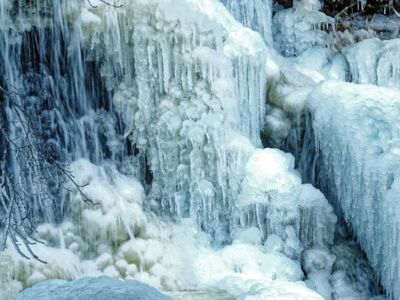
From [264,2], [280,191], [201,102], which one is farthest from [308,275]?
[264,2]

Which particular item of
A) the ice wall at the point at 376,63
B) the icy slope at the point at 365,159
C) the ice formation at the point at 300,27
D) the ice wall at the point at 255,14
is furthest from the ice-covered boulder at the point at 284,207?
the ice formation at the point at 300,27

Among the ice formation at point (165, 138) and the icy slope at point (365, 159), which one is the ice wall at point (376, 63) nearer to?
the icy slope at point (365, 159)

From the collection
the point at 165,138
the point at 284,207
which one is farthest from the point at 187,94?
the point at 284,207

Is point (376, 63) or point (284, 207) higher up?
point (376, 63)

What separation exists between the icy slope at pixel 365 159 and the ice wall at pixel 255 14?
2.11m

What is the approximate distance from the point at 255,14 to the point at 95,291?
540cm

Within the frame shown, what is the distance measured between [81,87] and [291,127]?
1999 millimetres

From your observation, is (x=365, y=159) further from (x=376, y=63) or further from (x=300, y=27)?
(x=300, y=27)

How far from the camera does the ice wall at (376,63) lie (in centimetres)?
742

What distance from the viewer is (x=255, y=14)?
801cm

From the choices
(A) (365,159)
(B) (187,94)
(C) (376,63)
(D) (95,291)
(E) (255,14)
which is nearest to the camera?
(D) (95,291)

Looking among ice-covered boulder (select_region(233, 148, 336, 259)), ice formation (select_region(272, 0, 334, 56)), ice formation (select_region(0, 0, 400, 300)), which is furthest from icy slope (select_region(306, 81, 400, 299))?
ice formation (select_region(272, 0, 334, 56))

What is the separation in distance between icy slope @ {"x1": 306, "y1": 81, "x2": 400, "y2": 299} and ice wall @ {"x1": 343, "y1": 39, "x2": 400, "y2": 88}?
156 centimetres

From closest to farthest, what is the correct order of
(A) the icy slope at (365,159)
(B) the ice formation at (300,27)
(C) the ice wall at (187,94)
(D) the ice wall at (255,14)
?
(A) the icy slope at (365,159)
(C) the ice wall at (187,94)
(D) the ice wall at (255,14)
(B) the ice formation at (300,27)
